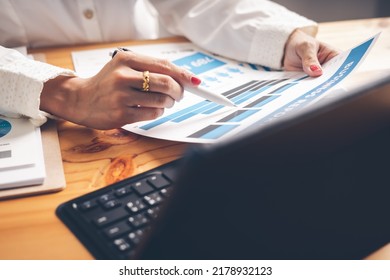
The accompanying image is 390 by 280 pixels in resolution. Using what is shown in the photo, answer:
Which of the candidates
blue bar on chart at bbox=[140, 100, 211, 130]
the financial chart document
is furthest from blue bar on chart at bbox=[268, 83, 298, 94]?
blue bar on chart at bbox=[140, 100, 211, 130]

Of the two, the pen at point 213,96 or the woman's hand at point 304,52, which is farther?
the woman's hand at point 304,52

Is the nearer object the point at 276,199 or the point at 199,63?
the point at 276,199

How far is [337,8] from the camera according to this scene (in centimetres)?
180

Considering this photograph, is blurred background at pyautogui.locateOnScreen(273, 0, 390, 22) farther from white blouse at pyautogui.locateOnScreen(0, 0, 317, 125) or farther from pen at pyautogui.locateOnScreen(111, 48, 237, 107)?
pen at pyautogui.locateOnScreen(111, 48, 237, 107)

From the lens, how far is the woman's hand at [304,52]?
0.73 metres

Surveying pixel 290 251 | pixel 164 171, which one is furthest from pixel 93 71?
pixel 290 251

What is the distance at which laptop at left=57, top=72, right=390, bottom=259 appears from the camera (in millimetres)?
266

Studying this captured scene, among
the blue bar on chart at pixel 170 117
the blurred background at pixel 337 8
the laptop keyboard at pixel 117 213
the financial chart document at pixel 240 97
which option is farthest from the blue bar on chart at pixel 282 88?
the blurred background at pixel 337 8

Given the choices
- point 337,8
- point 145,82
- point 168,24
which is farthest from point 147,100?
point 337,8

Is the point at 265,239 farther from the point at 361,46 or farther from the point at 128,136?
the point at 361,46

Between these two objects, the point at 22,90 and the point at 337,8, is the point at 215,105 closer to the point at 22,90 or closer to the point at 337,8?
the point at 22,90

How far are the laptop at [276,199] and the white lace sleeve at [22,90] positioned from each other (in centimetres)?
22

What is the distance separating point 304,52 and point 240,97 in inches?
7.2

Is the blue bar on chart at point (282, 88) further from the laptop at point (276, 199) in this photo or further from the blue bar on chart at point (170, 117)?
the laptop at point (276, 199)
